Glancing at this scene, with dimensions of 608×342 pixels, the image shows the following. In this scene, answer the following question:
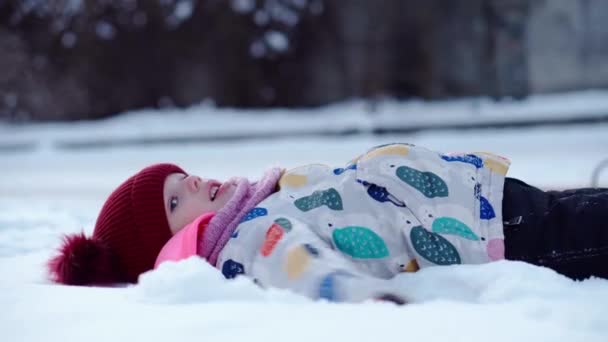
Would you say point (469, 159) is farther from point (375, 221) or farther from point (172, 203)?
point (172, 203)

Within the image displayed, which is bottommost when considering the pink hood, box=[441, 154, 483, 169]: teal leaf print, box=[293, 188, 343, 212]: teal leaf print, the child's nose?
the pink hood

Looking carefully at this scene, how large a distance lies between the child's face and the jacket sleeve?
1.06ft

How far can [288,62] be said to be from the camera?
7.28 m

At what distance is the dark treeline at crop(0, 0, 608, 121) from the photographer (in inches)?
249

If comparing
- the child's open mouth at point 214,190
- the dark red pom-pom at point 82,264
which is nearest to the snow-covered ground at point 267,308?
the dark red pom-pom at point 82,264

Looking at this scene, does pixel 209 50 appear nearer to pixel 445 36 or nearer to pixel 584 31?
pixel 445 36

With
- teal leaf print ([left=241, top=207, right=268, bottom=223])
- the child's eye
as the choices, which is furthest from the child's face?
teal leaf print ([left=241, top=207, right=268, bottom=223])

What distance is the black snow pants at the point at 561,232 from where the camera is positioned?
1.71 m

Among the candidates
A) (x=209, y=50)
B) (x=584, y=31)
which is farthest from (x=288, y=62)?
(x=584, y=31)

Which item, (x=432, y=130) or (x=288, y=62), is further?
(x=288, y=62)

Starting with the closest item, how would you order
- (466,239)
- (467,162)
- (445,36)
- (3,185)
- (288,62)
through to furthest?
(466,239)
(467,162)
(3,185)
(445,36)
(288,62)

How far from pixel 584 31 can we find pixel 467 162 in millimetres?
4784

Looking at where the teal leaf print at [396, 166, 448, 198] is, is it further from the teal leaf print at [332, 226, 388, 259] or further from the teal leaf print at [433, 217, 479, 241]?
the teal leaf print at [332, 226, 388, 259]

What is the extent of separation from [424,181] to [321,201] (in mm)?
277
